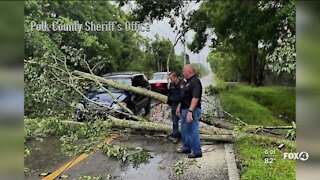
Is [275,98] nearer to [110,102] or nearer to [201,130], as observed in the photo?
[201,130]

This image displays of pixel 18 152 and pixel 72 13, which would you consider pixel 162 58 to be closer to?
pixel 72 13

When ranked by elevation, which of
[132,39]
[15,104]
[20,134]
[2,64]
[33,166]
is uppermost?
[132,39]

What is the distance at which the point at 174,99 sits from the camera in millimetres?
2924

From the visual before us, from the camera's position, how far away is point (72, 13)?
288 cm

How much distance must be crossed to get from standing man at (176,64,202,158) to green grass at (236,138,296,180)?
0.34m

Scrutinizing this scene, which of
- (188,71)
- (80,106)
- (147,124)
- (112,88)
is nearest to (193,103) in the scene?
(188,71)

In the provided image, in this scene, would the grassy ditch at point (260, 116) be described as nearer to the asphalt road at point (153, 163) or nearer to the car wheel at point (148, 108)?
the asphalt road at point (153, 163)

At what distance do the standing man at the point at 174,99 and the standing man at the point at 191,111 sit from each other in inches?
1.3

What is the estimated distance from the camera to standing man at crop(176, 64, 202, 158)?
2842 millimetres

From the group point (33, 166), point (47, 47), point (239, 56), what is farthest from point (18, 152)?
point (239, 56)

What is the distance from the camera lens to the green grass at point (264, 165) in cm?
271

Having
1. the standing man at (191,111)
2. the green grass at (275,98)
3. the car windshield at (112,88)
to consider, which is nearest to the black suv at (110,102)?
the car windshield at (112,88)

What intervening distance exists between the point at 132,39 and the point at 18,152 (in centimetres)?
110

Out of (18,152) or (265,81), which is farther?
(265,81)
